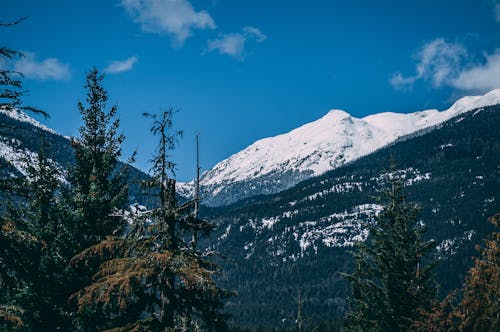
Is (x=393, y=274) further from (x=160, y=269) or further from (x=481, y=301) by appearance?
(x=160, y=269)

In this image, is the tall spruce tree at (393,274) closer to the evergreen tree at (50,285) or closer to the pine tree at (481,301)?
the pine tree at (481,301)

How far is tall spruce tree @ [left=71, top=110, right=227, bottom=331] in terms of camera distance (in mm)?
12398

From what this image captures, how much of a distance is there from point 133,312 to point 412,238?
16.7m

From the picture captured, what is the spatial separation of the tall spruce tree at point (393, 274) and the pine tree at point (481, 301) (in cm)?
715

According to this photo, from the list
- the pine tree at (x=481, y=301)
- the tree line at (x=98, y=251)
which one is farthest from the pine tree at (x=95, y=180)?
the pine tree at (x=481, y=301)

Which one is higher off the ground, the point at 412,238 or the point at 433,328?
the point at 412,238

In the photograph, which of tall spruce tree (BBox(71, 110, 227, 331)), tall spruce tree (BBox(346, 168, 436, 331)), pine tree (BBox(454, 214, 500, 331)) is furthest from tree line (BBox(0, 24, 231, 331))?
tall spruce tree (BBox(346, 168, 436, 331))

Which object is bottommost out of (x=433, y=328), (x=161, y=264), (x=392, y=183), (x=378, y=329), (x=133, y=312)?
(x=378, y=329)

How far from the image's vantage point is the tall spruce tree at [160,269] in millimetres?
12398

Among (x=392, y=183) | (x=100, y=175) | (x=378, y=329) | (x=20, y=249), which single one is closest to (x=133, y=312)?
(x=20, y=249)

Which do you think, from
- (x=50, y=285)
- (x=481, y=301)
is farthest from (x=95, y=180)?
(x=481, y=301)

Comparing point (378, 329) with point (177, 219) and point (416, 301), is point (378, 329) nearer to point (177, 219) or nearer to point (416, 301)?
point (416, 301)

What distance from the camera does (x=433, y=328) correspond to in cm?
1720

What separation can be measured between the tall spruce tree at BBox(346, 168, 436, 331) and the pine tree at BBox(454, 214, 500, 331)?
7152 mm
